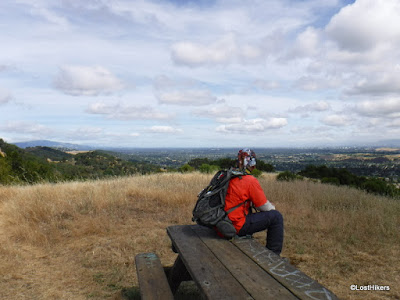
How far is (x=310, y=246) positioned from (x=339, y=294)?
60.5 inches

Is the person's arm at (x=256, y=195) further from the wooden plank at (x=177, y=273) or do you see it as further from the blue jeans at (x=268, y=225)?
the wooden plank at (x=177, y=273)

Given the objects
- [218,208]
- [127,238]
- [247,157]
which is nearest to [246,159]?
[247,157]

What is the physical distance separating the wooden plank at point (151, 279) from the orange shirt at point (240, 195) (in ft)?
2.99

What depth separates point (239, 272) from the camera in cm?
228

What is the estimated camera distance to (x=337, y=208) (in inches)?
291

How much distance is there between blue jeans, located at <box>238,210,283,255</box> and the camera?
3270 mm

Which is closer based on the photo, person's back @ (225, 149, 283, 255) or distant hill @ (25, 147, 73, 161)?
person's back @ (225, 149, 283, 255)

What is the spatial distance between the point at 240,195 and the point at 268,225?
21.6 inches

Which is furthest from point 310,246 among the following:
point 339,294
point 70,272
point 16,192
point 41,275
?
point 16,192

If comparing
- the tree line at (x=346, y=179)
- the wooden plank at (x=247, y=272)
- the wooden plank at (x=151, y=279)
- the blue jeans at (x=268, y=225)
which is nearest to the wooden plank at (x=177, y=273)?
the wooden plank at (x=151, y=279)

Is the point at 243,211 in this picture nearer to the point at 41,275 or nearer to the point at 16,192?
the point at 41,275

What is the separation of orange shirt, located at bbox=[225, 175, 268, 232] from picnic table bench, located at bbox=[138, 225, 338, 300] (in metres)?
0.23

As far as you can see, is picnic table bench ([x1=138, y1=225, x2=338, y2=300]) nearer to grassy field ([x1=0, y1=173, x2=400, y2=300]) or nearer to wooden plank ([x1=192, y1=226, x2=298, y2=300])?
wooden plank ([x1=192, y1=226, x2=298, y2=300])

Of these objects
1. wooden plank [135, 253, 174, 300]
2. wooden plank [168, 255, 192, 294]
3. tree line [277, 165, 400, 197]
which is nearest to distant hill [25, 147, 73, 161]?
tree line [277, 165, 400, 197]
